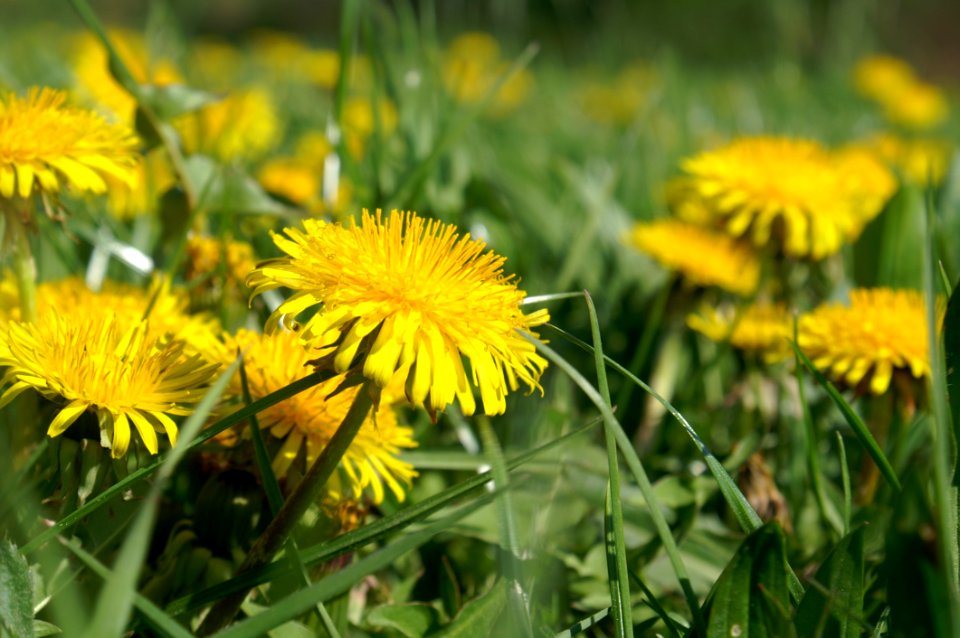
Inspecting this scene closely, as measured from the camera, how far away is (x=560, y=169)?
63.0 inches

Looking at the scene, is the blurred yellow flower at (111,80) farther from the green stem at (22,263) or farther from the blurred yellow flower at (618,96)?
the blurred yellow flower at (618,96)

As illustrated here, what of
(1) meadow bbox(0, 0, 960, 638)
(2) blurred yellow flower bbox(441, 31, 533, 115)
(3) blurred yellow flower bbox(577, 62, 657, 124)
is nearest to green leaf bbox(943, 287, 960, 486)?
(1) meadow bbox(0, 0, 960, 638)

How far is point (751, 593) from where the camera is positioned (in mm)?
583

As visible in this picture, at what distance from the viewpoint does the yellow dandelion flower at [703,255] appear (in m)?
1.23

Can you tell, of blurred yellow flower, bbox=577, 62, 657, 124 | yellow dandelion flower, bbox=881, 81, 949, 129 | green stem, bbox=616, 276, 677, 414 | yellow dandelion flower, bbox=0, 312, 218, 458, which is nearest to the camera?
yellow dandelion flower, bbox=0, 312, 218, 458

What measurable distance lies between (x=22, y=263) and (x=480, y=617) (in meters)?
0.42

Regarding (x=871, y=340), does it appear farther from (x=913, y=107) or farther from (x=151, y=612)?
(x=913, y=107)

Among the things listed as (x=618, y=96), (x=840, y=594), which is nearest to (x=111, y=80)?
(x=840, y=594)

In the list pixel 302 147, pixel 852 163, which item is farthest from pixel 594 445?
pixel 302 147

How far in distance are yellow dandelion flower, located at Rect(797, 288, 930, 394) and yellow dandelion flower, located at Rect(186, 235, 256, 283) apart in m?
0.53

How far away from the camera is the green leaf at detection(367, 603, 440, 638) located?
0.66 m

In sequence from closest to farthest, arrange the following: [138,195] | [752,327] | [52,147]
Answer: [52,147]
[752,327]
[138,195]

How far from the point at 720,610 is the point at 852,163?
124cm

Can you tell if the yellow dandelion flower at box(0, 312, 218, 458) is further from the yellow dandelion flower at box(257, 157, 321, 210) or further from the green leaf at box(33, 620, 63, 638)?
the yellow dandelion flower at box(257, 157, 321, 210)
